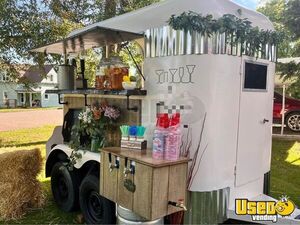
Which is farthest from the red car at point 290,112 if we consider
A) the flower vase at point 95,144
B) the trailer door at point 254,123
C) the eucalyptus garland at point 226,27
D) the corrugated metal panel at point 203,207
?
the flower vase at point 95,144

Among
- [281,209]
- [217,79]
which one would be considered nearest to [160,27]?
[217,79]

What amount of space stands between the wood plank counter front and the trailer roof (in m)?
1.38

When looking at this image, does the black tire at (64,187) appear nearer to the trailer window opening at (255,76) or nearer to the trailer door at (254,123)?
the trailer door at (254,123)

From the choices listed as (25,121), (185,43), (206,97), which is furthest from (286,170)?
(25,121)

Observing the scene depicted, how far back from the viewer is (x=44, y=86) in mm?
33062

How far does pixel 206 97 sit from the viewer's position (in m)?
2.86

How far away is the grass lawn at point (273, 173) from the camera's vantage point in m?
3.90

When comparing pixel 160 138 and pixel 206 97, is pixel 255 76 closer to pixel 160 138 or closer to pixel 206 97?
pixel 206 97

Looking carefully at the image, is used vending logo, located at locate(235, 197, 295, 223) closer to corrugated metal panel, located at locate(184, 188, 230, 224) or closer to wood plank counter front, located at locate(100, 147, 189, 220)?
corrugated metal panel, located at locate(184, 188, 230, 224)

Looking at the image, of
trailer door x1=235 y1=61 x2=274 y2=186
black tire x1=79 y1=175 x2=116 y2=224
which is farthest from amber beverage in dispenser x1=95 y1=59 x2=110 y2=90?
trailer door x1=235 y1=61 x2=274 y2=186

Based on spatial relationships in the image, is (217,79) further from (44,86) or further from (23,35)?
(44,86)

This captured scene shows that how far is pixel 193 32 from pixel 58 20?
6099 mm

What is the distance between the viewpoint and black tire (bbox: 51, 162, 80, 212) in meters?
3.89

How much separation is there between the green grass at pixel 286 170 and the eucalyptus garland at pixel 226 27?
2.67 metres
